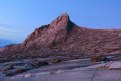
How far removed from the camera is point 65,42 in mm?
35562

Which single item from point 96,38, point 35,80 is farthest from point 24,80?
point 96,38

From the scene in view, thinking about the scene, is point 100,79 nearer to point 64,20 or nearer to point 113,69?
point 113,69

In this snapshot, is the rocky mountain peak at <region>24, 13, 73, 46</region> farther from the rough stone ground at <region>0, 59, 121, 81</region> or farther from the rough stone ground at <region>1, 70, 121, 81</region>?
the rough stone ground at <region>1, 70, 121, 81</region>

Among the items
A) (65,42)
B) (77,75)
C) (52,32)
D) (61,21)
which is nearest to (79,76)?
(77,75)

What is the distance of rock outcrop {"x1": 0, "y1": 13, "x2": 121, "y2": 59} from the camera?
3189 cm

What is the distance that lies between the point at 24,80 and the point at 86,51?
1286 cm

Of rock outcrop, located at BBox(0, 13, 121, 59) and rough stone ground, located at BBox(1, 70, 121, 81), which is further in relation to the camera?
rock outcrop, located at BBox(0, 13, 121, 59)

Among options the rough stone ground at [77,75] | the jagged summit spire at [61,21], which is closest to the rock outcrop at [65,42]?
the jagged summit spire at [61,21]

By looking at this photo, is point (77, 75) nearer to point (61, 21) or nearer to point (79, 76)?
point (79, 76)

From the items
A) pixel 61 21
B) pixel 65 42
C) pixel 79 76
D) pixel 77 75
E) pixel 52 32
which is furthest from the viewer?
pixel 61 21

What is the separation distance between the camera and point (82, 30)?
36.7 m

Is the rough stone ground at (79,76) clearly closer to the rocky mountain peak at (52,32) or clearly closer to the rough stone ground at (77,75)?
the rough stone ground at (77,75)

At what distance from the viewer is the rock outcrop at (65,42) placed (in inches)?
1255

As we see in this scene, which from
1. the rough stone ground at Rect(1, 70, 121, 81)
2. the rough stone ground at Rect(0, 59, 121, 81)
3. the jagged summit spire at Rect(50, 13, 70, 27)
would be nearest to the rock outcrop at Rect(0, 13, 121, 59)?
the jagged summit spire at Rect(50, 13, 70, 27)
